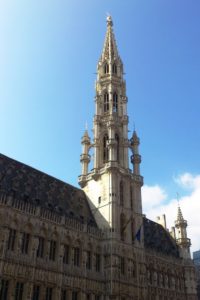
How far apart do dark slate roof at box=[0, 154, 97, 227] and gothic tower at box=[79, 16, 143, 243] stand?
2421 mm

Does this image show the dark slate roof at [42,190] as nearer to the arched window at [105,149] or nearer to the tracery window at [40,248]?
the tracery window at [40,248]

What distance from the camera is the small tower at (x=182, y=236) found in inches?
2874

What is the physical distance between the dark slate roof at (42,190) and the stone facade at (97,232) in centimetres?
19

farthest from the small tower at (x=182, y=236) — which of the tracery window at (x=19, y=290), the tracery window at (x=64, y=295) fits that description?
the tracery window at (x=19, y=290)

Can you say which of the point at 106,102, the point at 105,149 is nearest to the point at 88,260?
the point at 105,149

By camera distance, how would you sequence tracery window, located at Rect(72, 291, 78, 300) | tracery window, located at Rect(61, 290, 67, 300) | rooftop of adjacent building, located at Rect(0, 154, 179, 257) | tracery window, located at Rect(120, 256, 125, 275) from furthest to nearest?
tracery window, located at Rect(120, 256, 125, 275) → rooftop of adjacent building, located at Rect(0, 154, 179, 257) → tracery window, located at Rect(72, 291, 78, 300) → tracery window, located at Rect(61, 290, 67, 300)

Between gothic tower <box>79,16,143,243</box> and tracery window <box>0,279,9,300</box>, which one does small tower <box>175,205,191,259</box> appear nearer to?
gothic tower <box>79,16,143,243</box>

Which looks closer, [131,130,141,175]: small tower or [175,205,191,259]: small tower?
[131,130,141,175]: small tower

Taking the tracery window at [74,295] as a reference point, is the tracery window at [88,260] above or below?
above

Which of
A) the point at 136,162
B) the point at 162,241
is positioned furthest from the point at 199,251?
the point at 136,162

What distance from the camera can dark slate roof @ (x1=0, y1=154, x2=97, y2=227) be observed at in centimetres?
5097

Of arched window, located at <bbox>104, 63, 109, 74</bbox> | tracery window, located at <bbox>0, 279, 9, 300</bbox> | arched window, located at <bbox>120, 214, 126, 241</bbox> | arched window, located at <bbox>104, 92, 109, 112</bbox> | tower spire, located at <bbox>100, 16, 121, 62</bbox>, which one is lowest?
tracery window, located at <bbox>0, 279, 9, 300</bbox>

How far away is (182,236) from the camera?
7444 cm

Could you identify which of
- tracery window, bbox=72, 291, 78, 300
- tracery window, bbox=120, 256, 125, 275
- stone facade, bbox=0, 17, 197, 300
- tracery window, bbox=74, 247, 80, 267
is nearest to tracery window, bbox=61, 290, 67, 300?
stone facade, bbox=0, 17, 197, 300
